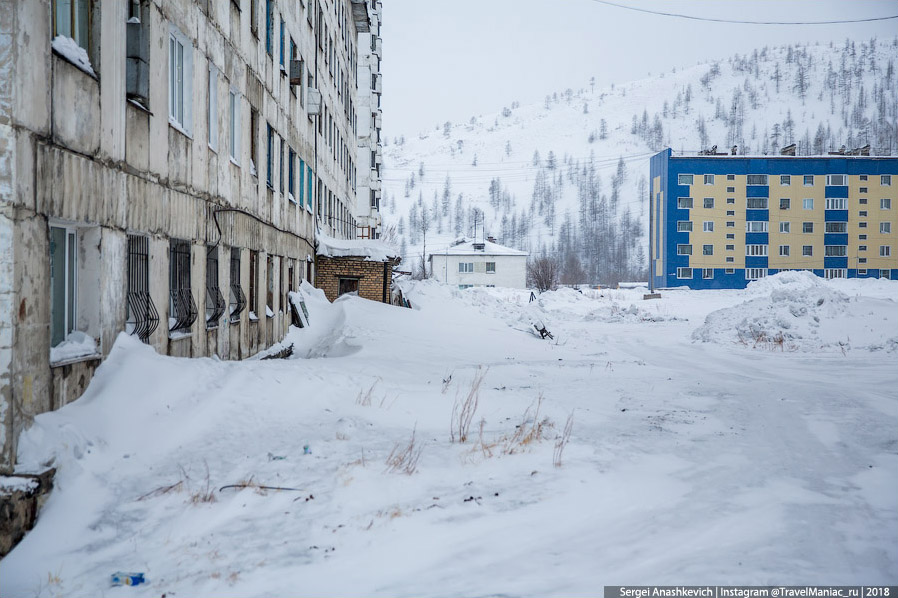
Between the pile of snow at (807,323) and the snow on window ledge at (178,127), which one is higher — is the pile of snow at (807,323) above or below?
below

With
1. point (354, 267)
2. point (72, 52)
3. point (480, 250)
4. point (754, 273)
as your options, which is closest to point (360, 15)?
point (354, 267)

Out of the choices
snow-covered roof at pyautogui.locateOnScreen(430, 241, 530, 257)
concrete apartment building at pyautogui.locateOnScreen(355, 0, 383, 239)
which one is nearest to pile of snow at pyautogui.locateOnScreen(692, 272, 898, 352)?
concrete apartment building at pyautogui.locateOnScreen(355, 0, 383, 239)

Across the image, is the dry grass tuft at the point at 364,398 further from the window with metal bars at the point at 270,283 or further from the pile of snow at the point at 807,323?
the pile of snow at the point at 807,323

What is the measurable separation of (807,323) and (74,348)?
2130 cm

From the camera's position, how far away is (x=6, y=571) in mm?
4020

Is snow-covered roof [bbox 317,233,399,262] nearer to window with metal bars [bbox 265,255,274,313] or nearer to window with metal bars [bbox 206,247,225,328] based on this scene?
window with metal bars [bbox 265,255,274,313]

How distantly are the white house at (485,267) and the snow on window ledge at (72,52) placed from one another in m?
68.3

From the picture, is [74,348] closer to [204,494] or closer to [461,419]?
[204,494]

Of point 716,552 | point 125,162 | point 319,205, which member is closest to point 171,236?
point 125,162

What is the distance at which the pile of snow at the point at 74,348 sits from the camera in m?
5.46

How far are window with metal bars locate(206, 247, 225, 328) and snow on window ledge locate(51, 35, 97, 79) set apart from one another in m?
4.39

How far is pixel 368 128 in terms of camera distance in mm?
41094

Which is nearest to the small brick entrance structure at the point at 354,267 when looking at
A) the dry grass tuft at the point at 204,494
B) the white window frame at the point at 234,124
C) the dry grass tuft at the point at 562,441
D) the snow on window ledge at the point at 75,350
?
the white window frame at the point at 234,124

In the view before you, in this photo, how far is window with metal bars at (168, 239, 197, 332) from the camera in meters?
8.60
